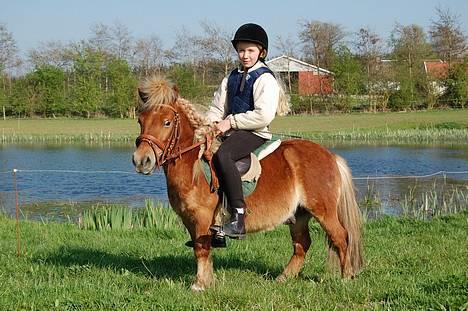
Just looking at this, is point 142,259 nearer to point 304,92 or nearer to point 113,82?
point 113,82

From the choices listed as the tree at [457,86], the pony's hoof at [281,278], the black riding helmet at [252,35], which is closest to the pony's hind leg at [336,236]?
the pony's hoof at [281,278]

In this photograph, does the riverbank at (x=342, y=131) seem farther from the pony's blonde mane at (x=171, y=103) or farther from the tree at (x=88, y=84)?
the pony's blonde mane at (x=171, y=103)

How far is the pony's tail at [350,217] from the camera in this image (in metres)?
6.13

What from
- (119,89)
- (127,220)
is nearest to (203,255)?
(127,220)

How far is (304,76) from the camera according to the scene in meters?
66.8

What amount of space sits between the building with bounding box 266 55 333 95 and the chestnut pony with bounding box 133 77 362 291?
54.5 metres

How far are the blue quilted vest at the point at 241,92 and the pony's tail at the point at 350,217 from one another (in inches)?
46.7

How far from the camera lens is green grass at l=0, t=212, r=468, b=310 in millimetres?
4910

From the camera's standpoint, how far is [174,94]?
5492mm

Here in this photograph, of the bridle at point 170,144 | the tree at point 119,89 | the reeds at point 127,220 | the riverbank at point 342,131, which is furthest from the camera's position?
the tree at point 119,89

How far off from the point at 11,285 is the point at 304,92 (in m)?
58.8

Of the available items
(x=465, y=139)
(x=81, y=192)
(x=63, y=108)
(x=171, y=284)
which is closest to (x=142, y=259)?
(x=171, y=284)

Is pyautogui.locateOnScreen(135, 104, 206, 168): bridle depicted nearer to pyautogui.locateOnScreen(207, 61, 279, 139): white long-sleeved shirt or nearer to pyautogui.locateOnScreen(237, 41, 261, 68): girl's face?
pyautogui.locateOnScreen(207, 61, 279, 139): white long-sleeved shirt

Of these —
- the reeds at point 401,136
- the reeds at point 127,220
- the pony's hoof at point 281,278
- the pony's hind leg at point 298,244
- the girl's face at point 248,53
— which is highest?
the girl's face at point 248,53
